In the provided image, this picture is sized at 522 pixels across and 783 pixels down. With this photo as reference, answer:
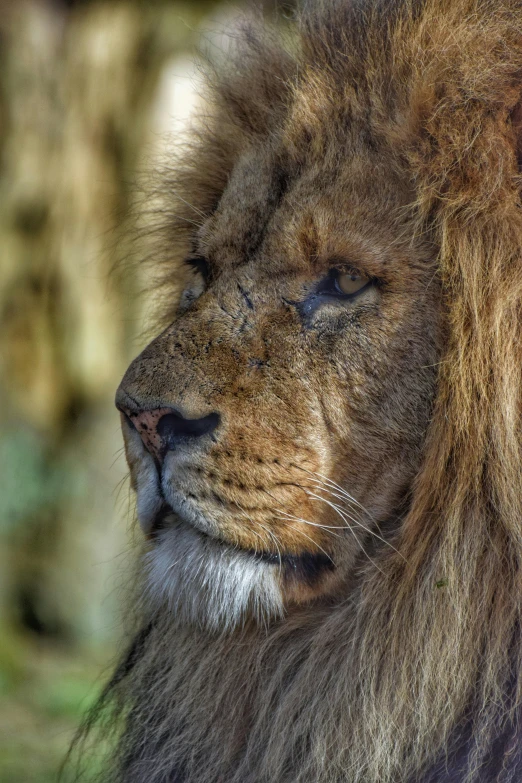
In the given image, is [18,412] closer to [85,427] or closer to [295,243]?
[85,427]

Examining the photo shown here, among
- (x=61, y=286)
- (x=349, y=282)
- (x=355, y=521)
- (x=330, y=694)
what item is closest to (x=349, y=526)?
(x=355, y=521)

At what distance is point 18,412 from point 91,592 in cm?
114

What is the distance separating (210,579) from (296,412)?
0.36 meters

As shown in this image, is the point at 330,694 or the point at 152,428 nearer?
the point at 152,428

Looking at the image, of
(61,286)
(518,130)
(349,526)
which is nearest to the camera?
(518,130)

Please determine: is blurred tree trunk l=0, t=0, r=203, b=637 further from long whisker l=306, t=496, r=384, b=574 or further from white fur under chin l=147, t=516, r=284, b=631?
long whisker l=306, t=496, r=384, b=574

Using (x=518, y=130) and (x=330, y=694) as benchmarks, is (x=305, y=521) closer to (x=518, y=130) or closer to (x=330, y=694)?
(x=330, y=694)

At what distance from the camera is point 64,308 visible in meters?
5.29

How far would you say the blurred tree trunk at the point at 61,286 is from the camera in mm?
5059

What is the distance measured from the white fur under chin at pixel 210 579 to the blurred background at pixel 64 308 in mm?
3298

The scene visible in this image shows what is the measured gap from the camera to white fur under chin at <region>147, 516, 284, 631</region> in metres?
1.71

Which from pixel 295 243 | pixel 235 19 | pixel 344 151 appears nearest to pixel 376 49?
pixel 344 151

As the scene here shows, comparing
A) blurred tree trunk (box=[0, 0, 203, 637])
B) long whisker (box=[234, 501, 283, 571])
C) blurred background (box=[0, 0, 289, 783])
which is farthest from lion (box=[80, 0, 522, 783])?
blurred tree trunk (box=[0, 0, 203, 637])

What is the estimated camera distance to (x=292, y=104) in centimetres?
196
